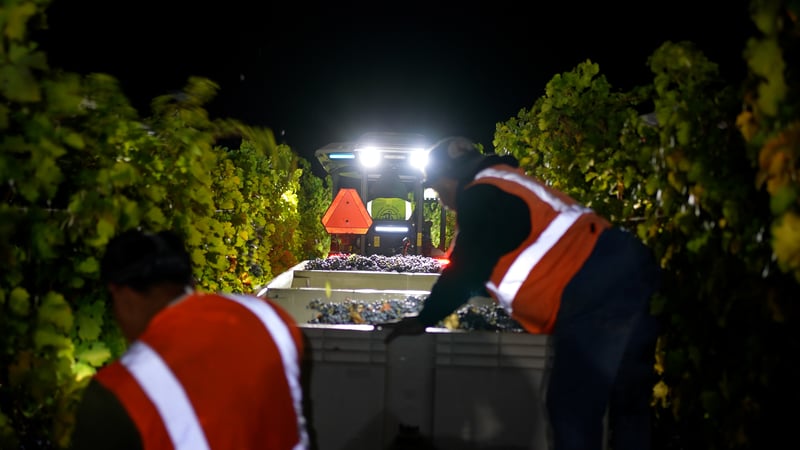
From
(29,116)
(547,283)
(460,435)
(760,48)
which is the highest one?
(760,48)

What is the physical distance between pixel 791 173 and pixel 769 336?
0.69m

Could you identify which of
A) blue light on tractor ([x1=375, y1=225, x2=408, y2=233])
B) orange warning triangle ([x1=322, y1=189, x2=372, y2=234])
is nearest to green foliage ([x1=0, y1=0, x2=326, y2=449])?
orange warning triangle ([x1=322, y1=189, x2=372, y2=234])

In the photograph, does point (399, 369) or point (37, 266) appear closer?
point (37, 266)

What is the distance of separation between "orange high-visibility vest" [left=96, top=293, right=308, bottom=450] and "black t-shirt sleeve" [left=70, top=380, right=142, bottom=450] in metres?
0.02

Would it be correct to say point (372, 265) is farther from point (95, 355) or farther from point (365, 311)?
point (95, 355)

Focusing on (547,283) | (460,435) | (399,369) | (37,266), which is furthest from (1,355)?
(547,283)

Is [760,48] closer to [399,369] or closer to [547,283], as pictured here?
[547,283]

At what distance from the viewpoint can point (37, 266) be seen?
2.24m

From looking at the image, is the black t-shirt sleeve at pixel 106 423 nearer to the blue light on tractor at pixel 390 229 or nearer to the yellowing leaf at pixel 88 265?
the yellowing leaf at pixel 88 265

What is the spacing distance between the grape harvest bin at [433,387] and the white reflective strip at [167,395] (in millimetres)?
1315

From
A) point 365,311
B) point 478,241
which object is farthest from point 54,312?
point 365,311

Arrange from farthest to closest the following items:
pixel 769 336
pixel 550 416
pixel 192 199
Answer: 1. pixel 192 199
2. pixel 550 416
3. pixel 769 336

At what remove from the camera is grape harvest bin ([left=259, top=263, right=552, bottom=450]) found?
2.56 meters

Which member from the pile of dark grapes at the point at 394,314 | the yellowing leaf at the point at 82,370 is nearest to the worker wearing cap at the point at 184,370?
the yellowing leaf at the point at 82,370
